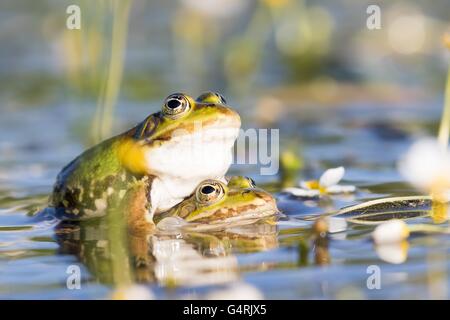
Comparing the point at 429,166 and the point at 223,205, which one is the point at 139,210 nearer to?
the point at 223,205

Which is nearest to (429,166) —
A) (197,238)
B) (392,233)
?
(392,233)

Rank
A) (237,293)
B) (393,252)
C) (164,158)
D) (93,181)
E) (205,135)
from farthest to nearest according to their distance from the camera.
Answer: (93,181) → (164,158) → (205,135) → (393,252) → (237,293)

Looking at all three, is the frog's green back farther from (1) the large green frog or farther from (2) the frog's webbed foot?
(2) the frog's webbed foot

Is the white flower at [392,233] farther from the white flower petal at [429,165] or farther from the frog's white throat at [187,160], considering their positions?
the frog's white throat at [187,160]

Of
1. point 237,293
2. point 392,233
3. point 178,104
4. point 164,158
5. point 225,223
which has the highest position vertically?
point 178,104

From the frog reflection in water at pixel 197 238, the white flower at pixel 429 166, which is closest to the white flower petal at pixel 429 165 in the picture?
the white flower at pixel 429 166

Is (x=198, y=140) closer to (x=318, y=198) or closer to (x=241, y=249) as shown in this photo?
(x=241, y=249)

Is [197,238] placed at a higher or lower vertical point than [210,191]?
lower
